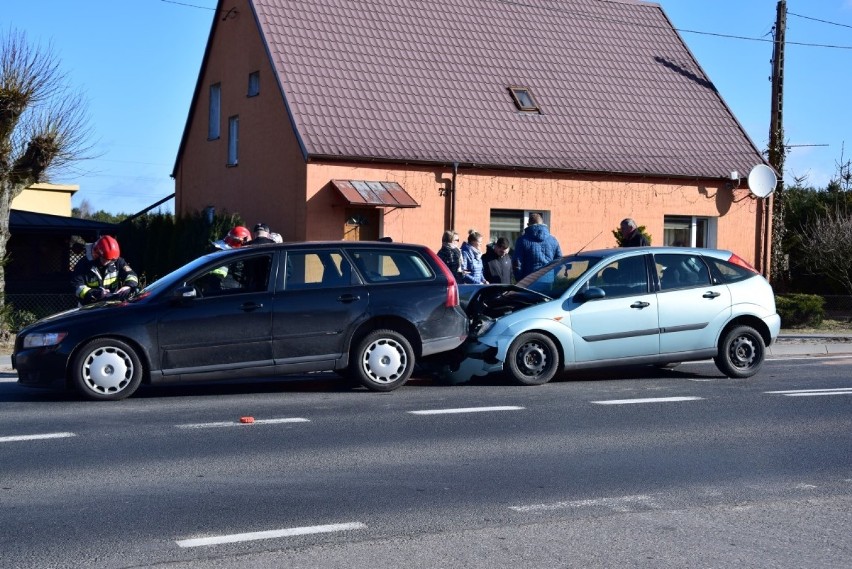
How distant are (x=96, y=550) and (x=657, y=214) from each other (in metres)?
21.9

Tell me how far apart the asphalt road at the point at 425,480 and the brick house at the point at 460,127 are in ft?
39.6

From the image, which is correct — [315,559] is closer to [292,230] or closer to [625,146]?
[292,230]

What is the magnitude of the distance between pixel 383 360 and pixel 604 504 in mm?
5163

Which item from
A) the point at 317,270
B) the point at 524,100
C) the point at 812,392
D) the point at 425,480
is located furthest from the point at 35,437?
the point at 524,100

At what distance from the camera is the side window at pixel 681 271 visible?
517 inches

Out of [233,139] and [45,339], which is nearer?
[45,339]

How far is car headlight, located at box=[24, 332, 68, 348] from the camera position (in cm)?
1077

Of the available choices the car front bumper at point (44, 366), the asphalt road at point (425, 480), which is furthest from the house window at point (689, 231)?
the car front bumper at point (44, 366)

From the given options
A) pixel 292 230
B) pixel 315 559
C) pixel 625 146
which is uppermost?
pixel 625 146

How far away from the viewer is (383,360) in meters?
11.8

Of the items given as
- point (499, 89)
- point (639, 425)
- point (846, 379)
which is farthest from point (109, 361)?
point (499, 89)

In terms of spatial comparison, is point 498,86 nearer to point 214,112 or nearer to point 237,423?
point 214,112

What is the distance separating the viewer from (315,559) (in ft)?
18.5

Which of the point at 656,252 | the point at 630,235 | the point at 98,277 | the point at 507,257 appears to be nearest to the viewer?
the point at 656,252
